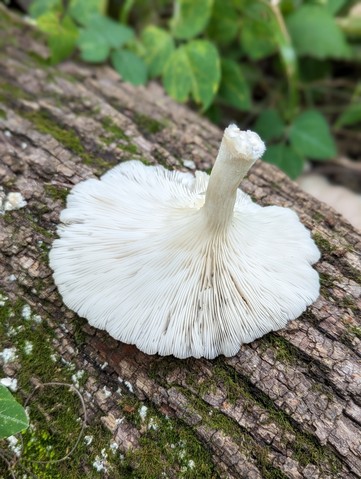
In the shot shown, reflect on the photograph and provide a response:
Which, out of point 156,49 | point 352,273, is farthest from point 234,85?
point 352,273

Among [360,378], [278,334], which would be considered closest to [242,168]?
[278,334]

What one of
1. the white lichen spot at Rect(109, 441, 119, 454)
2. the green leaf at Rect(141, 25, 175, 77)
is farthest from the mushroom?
the green leaf at Rect(141, 25, 175, 77)

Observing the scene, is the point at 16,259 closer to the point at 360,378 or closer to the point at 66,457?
the point at 66,457

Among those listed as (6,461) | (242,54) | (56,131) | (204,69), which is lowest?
(6,461)

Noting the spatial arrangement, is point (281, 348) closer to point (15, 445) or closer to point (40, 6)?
point (15, 445)

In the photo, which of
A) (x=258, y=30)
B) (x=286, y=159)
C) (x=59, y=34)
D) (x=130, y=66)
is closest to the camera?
(x=59, y=34)

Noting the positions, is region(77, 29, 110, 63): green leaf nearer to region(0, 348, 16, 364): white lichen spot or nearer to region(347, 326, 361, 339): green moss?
region(0, 348, 16, 364): white lichen spot
